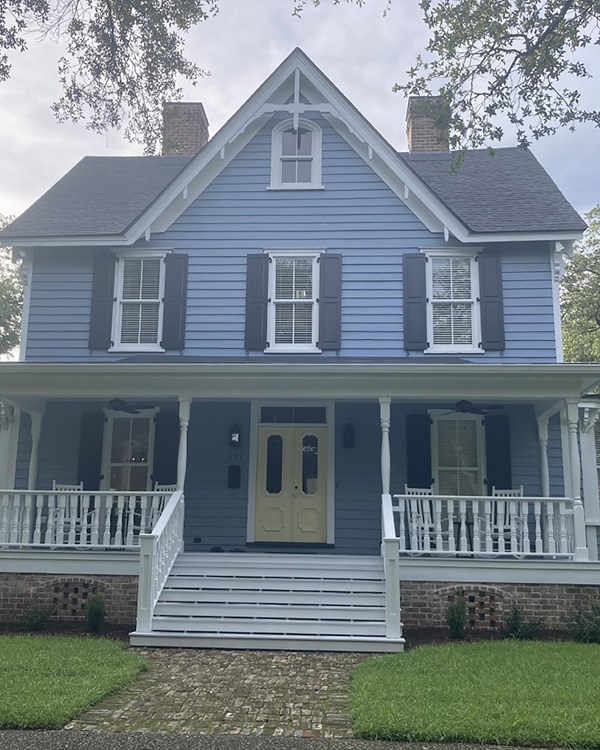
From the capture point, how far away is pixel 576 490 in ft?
30.2

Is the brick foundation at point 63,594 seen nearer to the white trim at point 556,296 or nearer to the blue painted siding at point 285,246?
the blue painted siding at point 285,246

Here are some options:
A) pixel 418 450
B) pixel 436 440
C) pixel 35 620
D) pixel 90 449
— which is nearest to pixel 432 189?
pixel 436 440

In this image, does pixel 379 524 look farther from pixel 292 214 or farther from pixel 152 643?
pixel 292 214

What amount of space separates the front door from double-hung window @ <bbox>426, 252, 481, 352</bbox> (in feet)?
8.37

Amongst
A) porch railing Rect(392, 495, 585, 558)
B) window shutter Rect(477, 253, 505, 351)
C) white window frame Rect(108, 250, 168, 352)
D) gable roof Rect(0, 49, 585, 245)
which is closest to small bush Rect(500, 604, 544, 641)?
porch railing Rect(392, 495, 585, 558)

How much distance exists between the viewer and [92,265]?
1254 cm

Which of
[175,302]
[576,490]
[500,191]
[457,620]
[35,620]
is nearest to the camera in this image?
[457,620]

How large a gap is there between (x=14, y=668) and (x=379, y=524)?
6.12 metres

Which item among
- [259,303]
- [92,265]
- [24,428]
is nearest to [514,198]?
[259,303]

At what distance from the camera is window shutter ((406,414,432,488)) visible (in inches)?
438

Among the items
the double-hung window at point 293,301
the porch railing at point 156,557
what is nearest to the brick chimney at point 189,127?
the double-hung window at point 293,301

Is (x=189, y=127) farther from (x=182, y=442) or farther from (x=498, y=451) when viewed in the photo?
(x=498, y=451)

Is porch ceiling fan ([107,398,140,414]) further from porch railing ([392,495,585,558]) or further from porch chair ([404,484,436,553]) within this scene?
porch chair ([404,484,436,553])

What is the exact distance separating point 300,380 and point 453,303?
356 centimetres
